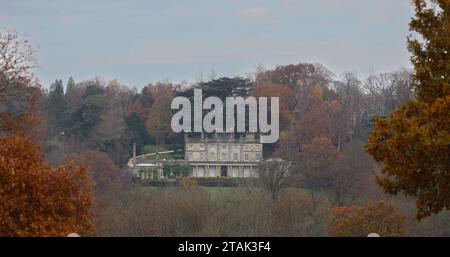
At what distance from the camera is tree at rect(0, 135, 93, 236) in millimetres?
13883

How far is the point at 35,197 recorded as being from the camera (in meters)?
14.3

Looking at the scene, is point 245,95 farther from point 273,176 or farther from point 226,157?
point 273,176

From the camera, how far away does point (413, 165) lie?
11312 millimetres

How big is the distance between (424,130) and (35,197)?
676cm

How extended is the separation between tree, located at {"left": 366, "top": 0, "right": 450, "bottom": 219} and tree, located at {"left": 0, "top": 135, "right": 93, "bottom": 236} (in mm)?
5379

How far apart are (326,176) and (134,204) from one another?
14642 millimetres

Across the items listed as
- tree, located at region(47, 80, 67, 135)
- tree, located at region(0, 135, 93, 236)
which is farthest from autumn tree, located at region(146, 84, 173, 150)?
tree, located at region(0, 135, 93, 236)

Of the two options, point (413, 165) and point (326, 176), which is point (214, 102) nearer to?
point (326, 176)

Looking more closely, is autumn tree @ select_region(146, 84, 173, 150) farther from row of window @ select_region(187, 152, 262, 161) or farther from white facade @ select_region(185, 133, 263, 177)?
row of window @ select_region(187, 152, 262, 161)

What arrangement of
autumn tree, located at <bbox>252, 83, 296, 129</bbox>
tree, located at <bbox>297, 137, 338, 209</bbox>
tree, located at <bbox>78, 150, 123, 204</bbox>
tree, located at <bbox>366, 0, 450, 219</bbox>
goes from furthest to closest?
autumn tree, located at <bbox>252, 83, 296, 129</bbox>
tree, located at <bbox>297, 137, 338, 209</bbox>
tree, located at <bbox>78, 150, 123, 204</bbox>
tree, located at <bbox>366, 0, 450, 219</bbox>

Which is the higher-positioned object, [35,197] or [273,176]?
[35,197]

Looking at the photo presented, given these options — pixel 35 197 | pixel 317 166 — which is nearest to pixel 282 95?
pixel 317 166

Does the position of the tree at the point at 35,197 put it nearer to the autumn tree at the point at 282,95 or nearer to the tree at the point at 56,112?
the tree at the point at 56,112
